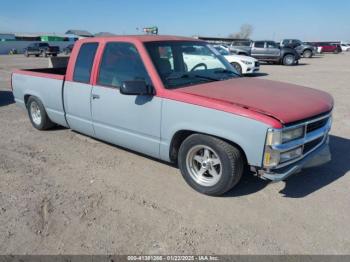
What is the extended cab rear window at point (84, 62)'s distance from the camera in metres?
4.88

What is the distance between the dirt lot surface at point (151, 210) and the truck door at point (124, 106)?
17.8 inches

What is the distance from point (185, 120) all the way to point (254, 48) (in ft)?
77.7

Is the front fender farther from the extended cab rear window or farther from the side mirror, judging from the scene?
the extended cab rear window

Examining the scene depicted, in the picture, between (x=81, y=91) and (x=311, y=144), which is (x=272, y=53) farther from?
(x=311, y=144)

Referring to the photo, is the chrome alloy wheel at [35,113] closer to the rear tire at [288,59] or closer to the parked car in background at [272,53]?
Answer: the parked car in background at [272,53]

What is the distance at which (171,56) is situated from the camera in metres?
4.42

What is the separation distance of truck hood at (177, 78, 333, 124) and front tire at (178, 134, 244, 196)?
1.63 feet

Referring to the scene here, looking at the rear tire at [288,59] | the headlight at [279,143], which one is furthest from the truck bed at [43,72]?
the rear tire at [288,59]

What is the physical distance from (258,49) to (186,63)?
22.6m

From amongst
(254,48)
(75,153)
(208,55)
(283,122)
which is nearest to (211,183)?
(283,122)

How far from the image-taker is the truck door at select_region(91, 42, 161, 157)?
13.6 ft

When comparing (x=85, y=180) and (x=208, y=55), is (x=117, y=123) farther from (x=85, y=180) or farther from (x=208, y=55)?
(x=208, y=55)

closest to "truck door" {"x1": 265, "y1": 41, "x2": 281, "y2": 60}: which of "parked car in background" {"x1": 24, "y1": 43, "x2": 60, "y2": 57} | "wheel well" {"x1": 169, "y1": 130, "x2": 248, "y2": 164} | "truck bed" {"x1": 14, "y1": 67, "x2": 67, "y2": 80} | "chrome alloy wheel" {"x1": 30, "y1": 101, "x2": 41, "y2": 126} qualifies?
"truck bed" {"x1": 14, "y1": 67, "x2": 67, "y2": 80}

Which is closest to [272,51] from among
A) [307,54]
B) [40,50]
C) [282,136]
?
[307,54]
